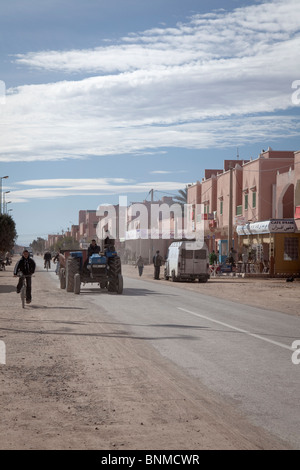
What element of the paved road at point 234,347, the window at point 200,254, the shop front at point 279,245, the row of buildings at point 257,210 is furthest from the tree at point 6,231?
the paved road at point 234,347

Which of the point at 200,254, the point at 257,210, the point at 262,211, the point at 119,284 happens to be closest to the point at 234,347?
the point at 119,284

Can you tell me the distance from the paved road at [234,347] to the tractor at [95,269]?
402 centimetres

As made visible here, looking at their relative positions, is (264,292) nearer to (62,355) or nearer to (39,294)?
(39,294)

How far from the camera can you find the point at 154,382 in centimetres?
861

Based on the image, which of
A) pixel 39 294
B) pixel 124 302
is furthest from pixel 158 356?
pixel 39 294

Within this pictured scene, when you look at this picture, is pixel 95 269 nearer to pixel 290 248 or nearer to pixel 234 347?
pixel 234 347

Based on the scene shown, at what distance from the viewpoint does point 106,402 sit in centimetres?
743

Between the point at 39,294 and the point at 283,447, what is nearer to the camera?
the point at 283,447

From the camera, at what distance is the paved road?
7.30 meters

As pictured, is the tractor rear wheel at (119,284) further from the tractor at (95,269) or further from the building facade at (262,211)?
the building facade at (262,211)

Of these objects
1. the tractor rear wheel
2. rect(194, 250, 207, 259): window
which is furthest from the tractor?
rect(194, 250, 207, 259): window

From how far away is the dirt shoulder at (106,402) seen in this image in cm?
590

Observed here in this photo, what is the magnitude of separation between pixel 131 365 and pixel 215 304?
40.3 feet
